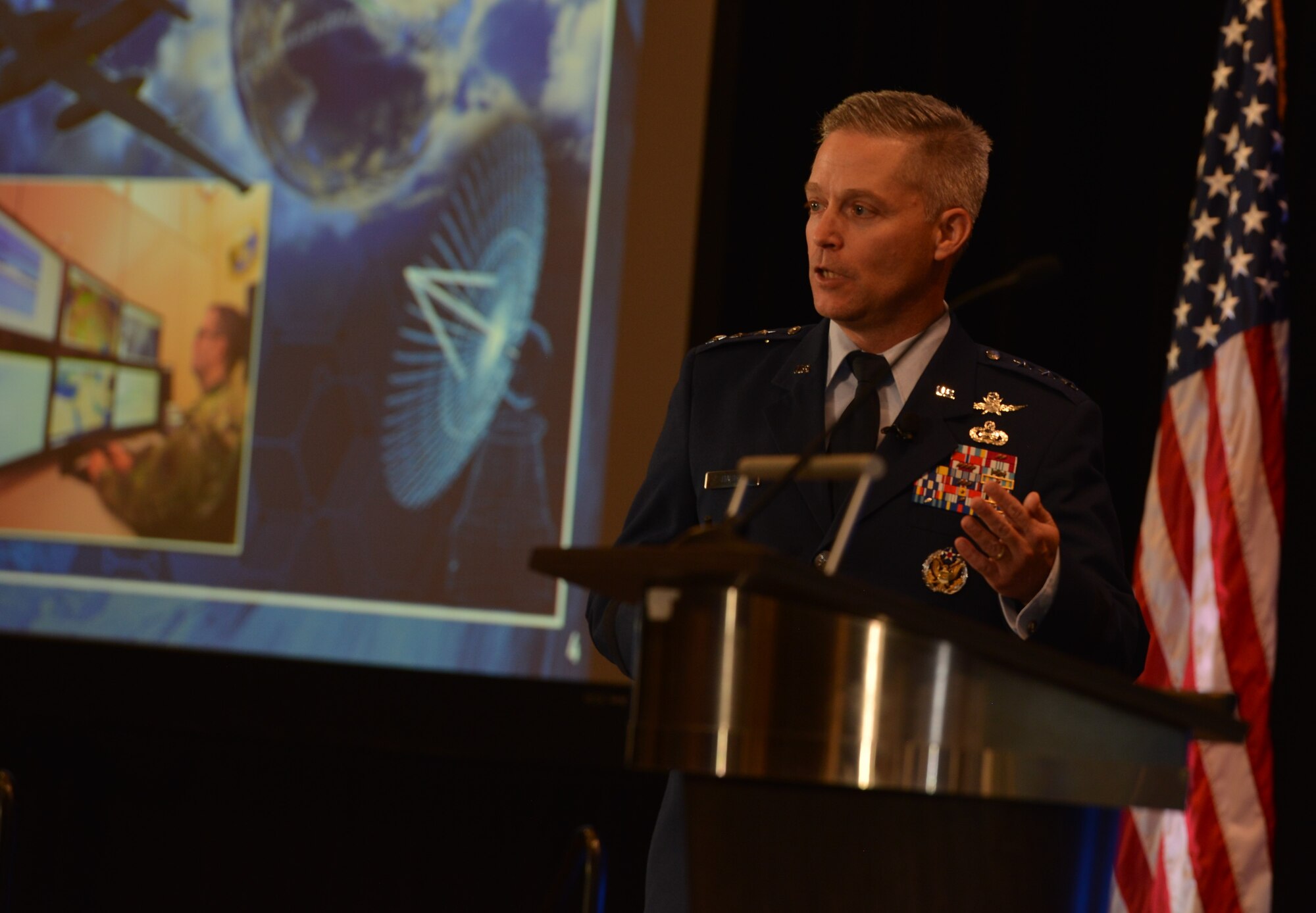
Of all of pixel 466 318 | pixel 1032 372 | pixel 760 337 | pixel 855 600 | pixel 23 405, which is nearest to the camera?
pixel 855 600

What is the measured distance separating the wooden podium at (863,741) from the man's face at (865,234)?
797mm

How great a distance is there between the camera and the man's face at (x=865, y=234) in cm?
183

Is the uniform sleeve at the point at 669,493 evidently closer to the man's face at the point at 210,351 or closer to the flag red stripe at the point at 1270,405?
the flag red stripe at the point at 1270,405

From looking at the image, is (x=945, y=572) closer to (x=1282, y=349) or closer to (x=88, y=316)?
(x=1282, y=349)

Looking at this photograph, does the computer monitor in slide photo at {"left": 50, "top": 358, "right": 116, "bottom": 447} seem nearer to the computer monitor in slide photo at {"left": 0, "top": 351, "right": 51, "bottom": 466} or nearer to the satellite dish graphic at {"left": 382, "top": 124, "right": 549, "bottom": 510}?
the computer monitor in slide photo at {"left": 0, "top": 351, "right": 51, "bottom": 466}

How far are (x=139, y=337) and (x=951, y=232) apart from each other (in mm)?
2492

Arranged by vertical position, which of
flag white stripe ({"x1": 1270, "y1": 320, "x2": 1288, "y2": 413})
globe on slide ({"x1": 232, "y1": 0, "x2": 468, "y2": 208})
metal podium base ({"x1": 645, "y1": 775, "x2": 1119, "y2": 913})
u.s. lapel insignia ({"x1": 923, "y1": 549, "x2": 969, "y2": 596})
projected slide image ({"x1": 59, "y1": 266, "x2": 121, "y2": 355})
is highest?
globe on slide ({"x1": 232, "y1": 0, "x2": 468, "y2": 208})

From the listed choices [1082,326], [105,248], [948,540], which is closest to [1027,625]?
[948,540]

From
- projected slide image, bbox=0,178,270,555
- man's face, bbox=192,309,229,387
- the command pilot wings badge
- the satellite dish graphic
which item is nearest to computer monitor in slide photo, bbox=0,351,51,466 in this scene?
projected slide image, bbox=0,178,270,555

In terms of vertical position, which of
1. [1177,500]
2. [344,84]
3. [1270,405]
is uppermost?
[344,84]

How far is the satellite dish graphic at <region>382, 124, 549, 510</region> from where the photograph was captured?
11.4 feet

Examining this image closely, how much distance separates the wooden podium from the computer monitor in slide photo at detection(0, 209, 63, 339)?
305 cm

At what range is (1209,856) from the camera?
300cm

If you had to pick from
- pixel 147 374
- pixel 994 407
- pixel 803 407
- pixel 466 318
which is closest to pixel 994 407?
pixel 994 407
